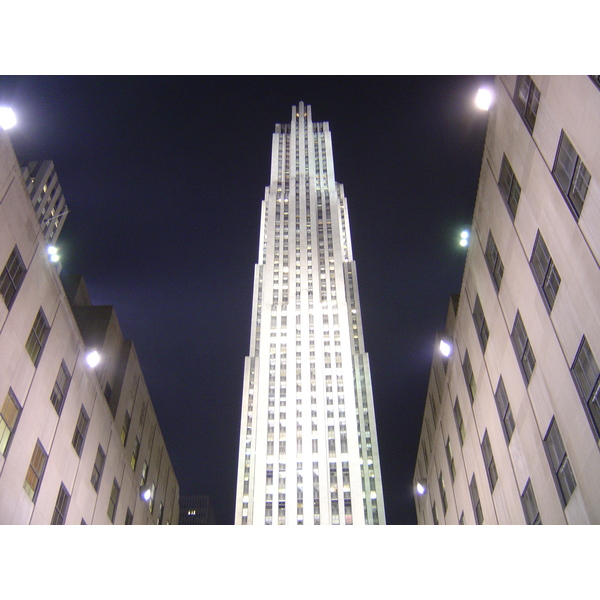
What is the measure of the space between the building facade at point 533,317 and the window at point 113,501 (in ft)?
66.6

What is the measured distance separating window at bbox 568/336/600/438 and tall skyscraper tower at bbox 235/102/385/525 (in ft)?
242

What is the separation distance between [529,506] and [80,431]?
71.1 ft

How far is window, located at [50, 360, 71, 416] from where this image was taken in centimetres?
2608

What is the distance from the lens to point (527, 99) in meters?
21.9

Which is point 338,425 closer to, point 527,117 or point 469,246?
point 469,246

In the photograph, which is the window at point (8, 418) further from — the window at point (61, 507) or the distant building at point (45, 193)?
the distant building at point (45, 193)

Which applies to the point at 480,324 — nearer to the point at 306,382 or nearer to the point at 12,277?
the point at 12,277

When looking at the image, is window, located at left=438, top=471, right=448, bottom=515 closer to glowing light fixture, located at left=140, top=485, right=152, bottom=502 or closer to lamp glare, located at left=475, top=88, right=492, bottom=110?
glowing light fixture, located at left=140, top=485, right=152, bottom=502

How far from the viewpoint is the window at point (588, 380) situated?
17375 mm

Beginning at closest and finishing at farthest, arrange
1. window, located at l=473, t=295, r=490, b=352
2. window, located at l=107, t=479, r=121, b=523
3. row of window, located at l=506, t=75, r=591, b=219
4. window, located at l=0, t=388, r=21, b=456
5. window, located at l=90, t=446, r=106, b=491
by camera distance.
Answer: row of window, located at l=506, t=75, r=591, b=219
window, located at l=0, t=388, r=21, b=456
window, located at l=473, t=295, r=490, b=352
window, located at l=90, t=446, r=106, b=491
window, located at l=107, t=479, r=121, b=523

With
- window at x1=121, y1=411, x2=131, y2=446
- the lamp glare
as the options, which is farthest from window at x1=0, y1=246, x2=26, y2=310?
the lamp glare

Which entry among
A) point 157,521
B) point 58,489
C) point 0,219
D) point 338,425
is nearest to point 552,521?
point 58,489

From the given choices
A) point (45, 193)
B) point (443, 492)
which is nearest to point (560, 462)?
point (443, 492)

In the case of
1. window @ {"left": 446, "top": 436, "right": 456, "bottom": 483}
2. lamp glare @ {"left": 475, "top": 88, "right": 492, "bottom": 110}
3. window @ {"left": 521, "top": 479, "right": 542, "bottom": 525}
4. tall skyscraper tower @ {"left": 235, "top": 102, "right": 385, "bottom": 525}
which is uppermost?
tall skyscraper tower @ {"left": 235, "top": 102, "right": 385, "bottom": 525}
